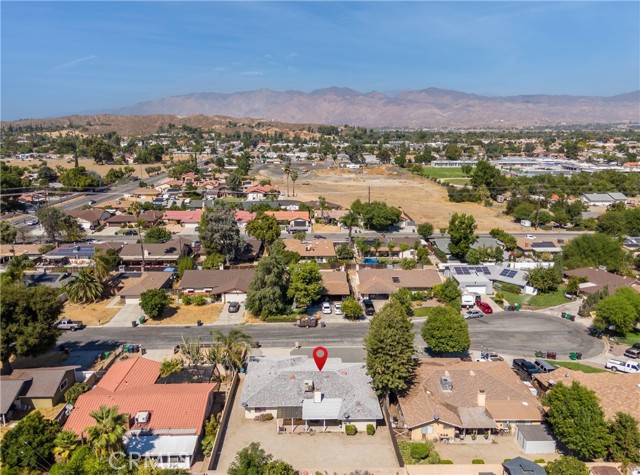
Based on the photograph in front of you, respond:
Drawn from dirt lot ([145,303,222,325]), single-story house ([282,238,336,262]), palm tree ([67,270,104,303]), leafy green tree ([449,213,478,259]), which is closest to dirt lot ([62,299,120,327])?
palm tree ([67,270,104,303])

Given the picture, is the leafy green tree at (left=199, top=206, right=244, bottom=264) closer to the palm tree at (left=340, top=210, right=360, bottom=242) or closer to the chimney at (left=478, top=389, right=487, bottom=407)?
the palm tree at (left=340, top=210, right=360, bottom=242)

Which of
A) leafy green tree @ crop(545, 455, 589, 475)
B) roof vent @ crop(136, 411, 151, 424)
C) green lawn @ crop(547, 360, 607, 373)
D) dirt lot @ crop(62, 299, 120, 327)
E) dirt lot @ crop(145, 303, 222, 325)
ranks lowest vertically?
green lawn @ crop(547, 360, 607, 373)

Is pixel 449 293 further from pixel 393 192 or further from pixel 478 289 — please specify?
pixel 393 192

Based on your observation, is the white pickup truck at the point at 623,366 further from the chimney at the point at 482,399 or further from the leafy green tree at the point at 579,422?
the chimney at the point at 482,399

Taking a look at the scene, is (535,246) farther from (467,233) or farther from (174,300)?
(174,300)

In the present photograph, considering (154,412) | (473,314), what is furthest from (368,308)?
(154,412)

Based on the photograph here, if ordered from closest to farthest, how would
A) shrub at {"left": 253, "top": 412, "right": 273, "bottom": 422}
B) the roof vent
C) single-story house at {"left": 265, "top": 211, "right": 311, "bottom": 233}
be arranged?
1. the roof vent
2. shrub at {"left": 253, "top": 412, "right": 273, "bottom": 422}
3. single-story house at {"left": 265, "top": 211, "right": 311, "bottom": 233}

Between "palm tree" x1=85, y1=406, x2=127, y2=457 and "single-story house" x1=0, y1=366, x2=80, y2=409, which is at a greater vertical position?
"palm tree" x1=85, y1=406, x2=127, y2=457

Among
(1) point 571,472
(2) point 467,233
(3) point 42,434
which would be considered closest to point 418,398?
(1) point 571,472

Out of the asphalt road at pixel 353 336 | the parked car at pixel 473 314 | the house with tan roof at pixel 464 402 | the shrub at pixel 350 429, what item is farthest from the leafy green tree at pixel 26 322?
the parked car at pixel 473 314
